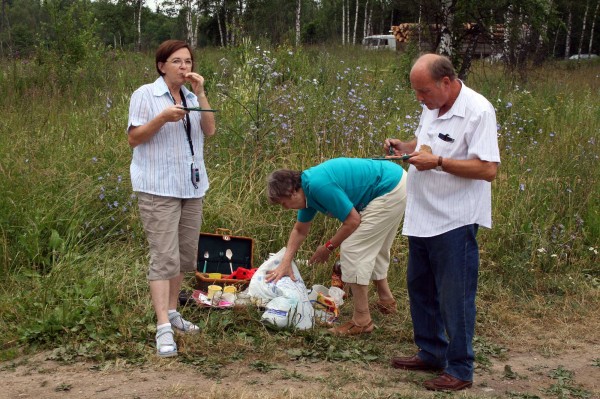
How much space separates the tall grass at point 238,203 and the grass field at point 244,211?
0.05 feet

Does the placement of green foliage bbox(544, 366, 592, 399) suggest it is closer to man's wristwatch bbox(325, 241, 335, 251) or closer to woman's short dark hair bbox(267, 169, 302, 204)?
man's wristwatch bbox(325, 241, 335, 251)

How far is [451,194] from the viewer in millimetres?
4254

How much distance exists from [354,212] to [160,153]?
1.24 metres

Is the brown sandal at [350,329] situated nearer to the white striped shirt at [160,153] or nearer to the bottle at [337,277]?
the bottle at [337,277]

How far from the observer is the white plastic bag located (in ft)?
17.7

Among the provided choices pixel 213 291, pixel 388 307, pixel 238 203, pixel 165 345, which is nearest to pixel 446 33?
pixel 238 203

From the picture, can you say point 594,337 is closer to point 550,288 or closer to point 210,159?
point 550,288

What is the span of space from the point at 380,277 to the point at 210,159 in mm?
2345

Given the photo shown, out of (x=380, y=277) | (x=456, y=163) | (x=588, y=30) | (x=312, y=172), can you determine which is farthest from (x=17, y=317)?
(x=588, y=30)

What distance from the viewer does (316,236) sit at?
6.77 metres

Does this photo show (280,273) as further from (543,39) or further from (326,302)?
(543,39)

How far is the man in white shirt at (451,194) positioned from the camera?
4113 mm

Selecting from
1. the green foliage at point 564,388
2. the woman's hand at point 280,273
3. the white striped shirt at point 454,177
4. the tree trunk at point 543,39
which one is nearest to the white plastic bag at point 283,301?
the woman's hand at point 280,273

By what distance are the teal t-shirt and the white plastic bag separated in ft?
1.75
